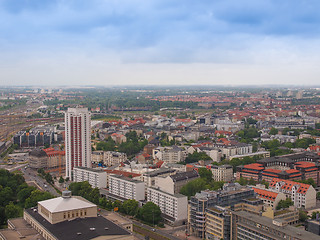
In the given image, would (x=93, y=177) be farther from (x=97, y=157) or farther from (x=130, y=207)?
(x=97, y=157)

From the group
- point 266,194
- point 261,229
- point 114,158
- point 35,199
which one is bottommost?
point 114,158

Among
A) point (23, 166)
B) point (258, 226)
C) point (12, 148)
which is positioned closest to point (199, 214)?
point (258, 226)

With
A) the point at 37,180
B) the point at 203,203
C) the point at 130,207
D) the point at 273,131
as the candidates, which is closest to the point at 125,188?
the point at 130,207

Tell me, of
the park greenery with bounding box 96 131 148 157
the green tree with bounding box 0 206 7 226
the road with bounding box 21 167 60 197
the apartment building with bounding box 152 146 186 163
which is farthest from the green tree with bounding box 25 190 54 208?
the park greenery with bounding box 96 131 148 157

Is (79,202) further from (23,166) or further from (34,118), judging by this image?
(34,118)

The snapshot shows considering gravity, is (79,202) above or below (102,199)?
above
